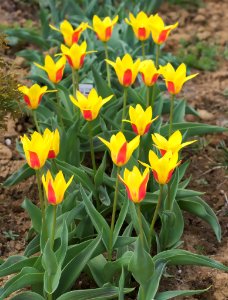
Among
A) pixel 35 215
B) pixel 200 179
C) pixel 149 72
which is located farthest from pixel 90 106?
pixel 200 179

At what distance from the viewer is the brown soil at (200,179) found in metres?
2.83

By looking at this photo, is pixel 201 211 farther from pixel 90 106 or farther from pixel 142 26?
pixel 142 26

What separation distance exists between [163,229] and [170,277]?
204 mm

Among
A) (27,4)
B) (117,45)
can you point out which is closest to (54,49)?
(117,45)

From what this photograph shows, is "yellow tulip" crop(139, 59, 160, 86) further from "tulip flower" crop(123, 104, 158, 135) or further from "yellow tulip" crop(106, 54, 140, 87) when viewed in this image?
"tulip flower" crop(123, 104, 158, 135)

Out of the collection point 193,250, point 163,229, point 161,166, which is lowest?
point 193,250

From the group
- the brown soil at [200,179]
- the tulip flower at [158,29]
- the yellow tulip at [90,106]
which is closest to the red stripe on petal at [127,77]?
the yellow tulip at [90,106]

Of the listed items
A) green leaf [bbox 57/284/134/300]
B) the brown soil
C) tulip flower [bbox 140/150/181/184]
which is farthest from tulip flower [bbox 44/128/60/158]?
the brown soil

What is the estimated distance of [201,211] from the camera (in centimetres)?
297

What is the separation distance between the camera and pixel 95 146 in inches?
132

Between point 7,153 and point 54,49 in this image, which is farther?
point 54,49

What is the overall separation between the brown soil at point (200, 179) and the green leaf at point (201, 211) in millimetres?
125

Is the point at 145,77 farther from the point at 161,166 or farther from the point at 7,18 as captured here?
the point at 7,18

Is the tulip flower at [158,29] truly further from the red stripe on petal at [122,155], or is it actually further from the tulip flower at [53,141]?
the red stripe on petal at [122,155]
